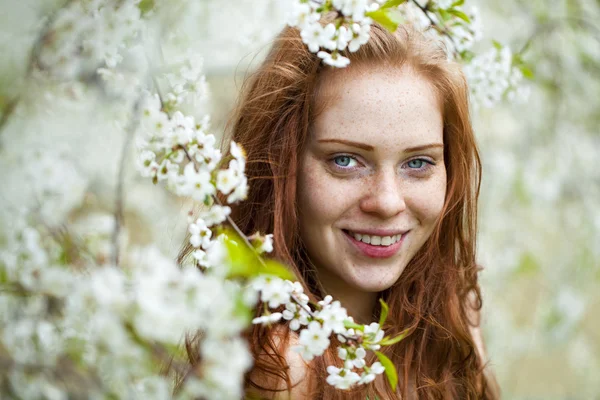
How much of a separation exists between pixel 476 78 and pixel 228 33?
161 centimetres

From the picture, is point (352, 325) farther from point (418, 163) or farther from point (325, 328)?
point (418, 163)

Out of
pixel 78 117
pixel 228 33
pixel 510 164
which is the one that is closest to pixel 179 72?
pixel 78 117

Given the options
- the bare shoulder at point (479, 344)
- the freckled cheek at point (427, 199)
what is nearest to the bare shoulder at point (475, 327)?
the bare shoulder at point (479, 344)

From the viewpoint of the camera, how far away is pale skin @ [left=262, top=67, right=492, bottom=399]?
62.4 inches

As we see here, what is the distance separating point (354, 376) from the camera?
127 cm

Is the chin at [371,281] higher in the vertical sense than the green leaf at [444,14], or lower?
lower

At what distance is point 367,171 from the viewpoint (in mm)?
1612

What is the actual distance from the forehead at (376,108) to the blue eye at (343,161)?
5 cm

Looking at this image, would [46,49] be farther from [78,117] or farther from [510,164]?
[510,164]

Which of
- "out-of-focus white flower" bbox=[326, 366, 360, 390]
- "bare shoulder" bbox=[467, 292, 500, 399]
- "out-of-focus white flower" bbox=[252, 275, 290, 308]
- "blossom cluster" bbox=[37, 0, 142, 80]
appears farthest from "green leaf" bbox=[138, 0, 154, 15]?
"bare shoulder" bbox=[467, 292, 500, 399]

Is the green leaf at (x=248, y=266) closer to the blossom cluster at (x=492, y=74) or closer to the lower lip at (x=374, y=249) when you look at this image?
the lower lip at (x=374, y=249)

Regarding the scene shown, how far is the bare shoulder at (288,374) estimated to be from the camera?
5.19 feet

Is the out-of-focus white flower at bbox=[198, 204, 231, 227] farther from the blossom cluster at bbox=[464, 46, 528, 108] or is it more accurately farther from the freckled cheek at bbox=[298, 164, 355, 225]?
the blossom cluster at bbox=[464, 46, 528, 108]

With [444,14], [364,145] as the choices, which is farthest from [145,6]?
[444,14]
